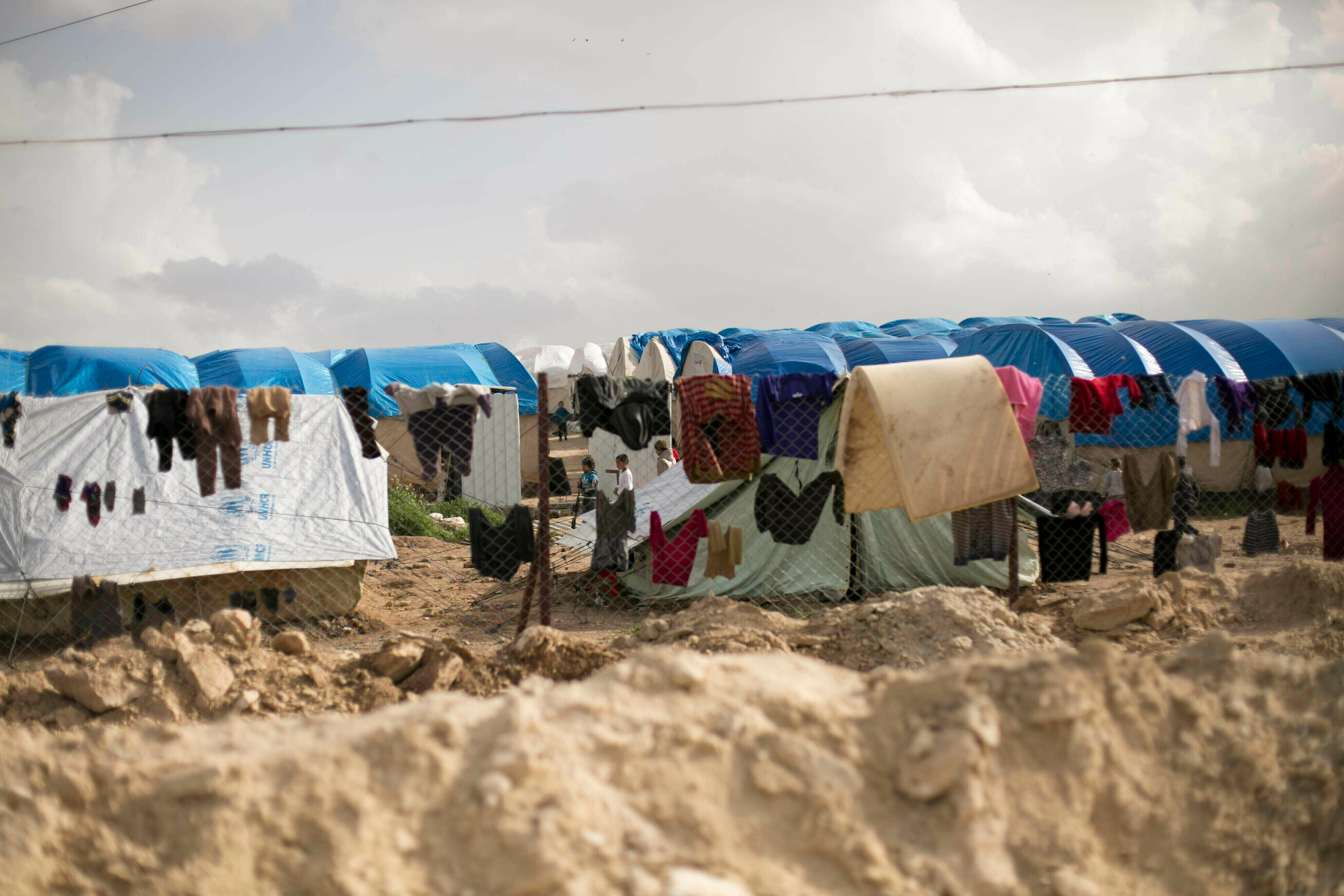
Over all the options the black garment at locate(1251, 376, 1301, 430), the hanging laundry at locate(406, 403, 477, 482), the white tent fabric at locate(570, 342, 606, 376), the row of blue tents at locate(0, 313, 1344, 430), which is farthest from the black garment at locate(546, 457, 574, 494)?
the white tent fabric at locate(570, 342, 606, 376)

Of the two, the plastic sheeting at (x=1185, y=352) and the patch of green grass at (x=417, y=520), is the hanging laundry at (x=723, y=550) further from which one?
the plastic sheeting at (x=1185, y=352)

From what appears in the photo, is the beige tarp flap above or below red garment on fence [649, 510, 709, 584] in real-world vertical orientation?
above

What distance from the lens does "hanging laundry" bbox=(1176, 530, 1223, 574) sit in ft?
23.0

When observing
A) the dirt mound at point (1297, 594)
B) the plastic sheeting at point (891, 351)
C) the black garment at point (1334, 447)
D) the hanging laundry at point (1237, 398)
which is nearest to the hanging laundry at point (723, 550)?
the dirt mound at point (1297, 594)

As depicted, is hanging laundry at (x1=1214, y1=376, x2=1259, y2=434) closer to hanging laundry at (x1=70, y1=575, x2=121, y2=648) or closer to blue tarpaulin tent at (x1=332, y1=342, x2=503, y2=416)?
hanging laundry at (x1=70, y1=575, x2=121, y2=648)

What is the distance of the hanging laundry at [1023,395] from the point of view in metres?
6.06

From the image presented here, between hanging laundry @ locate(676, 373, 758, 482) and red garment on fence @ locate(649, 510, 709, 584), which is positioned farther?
red garment on fence @ locate(649, 510, 709, 584)

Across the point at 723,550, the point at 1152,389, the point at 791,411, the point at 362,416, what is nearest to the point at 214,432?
the point at 362,416

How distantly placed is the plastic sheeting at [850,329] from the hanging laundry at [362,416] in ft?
82.8

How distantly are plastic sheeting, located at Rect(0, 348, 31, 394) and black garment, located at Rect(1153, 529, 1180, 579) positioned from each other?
1997 centimetres

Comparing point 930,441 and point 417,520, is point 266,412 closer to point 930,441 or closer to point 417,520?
point 930,441

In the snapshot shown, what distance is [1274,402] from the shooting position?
711cm

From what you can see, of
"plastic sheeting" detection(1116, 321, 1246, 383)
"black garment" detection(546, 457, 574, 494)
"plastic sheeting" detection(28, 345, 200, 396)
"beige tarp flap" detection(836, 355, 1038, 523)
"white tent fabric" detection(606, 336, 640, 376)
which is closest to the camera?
"beige tarp flap" detection(836, 355, 1038, 523)

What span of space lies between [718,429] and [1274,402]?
4.87 m
